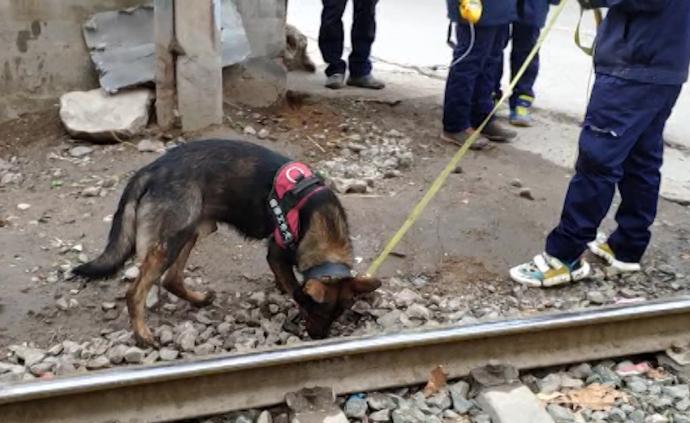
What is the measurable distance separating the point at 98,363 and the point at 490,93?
4.31 m

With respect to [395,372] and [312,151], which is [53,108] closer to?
[312,151]

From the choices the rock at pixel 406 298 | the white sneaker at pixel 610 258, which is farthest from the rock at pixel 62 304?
the white sneaker at pixel 610 258

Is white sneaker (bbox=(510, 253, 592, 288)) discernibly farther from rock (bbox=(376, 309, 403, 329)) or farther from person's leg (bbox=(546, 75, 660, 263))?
rock (bbox=(376, 309, 403, 329))

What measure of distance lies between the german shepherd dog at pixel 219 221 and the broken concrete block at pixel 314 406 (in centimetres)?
57

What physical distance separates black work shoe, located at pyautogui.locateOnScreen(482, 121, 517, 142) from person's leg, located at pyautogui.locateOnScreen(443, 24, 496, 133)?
0.45m

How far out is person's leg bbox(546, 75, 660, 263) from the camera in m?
4.17

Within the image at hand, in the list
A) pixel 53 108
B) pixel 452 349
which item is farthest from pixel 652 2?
pixel 53 108

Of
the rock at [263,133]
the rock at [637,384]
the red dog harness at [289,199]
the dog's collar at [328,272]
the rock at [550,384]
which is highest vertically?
the red dog harness at [289,199]

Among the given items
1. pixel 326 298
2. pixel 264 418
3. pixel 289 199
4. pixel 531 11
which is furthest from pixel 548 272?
pixel 531 11

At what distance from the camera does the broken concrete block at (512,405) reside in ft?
10.5

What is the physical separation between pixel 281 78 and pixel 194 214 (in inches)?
125

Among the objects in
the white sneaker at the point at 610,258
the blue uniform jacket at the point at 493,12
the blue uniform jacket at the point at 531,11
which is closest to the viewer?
the white sneaker at the point at 610,258

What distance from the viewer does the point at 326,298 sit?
3723 mm

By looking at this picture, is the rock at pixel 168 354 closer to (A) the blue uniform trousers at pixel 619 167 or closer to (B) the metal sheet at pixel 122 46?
(A) the blue uniform trousers at pixel 619 167
